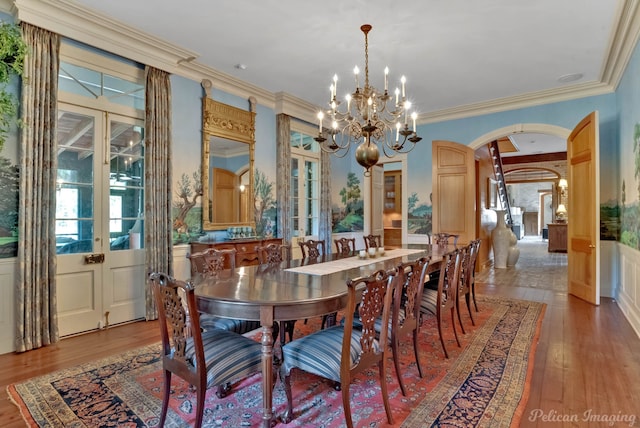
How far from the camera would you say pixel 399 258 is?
12.1 ft

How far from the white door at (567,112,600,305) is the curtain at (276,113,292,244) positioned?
14.2 ft

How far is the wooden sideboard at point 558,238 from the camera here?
36.3ft

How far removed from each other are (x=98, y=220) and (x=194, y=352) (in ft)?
8.36

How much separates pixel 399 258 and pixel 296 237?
284 centimetres

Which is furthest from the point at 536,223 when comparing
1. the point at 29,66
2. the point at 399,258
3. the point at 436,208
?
the point at 29,66

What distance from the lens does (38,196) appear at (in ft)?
10.4

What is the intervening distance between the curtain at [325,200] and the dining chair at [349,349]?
4.58 metres

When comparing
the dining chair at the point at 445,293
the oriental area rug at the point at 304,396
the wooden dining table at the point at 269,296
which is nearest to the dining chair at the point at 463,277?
the dining chair at the point at 445,293

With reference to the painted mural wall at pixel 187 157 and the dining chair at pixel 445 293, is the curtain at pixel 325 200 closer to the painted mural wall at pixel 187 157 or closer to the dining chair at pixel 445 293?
the painted mural wall at pixel 187 157

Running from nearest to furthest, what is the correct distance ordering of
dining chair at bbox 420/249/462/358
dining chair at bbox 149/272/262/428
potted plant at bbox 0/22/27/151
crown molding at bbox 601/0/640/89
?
dining chair at bbox 149/272/262/428 → potted plant at bbox 0/22/27/151 → dining chair at bbox 420/249/462/358 → crown molding at bbox 601/0/640/89

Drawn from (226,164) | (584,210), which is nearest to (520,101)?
(584,210)

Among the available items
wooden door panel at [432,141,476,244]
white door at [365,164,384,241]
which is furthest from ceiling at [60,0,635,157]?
white door at [365,164,384,241]

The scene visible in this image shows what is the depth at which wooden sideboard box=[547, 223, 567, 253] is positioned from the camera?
11.1m

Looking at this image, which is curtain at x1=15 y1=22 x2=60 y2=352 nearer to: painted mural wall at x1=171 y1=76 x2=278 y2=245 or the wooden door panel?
painted mural wall at x1=171 y1=76 x2=278 y2=245
